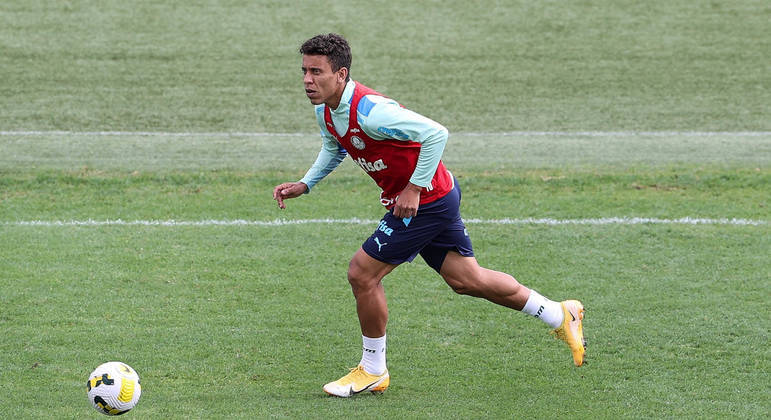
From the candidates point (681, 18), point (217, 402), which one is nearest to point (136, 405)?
point (217, 402)

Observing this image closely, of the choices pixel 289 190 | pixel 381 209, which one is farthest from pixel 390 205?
pixel 381 209

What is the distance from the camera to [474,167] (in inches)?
437

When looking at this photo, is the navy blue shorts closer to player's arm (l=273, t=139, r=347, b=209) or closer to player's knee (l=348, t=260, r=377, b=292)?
player's knee (l=348, t=260, r=377, b=292)

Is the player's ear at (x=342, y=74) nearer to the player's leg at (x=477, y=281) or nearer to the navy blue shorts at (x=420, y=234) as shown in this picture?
the navy blue shorts at (x=420, y=234)

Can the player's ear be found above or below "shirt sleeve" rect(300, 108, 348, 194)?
above

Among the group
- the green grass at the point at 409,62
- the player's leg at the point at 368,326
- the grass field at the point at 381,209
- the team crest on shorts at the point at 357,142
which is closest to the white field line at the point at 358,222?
the grass field at the point at 381,209

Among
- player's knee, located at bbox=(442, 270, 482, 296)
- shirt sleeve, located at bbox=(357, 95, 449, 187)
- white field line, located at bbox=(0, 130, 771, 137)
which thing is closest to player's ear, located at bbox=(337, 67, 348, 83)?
shirt sleeve, located at bbox=(357, 95, 449, 187)

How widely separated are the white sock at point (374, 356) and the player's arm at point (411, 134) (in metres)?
0.87

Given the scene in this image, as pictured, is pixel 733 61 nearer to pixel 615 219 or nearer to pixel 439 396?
pixel 615 219

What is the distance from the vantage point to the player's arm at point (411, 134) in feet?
16.9

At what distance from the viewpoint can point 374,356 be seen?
5.63 metres

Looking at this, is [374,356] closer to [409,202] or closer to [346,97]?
[409,202]

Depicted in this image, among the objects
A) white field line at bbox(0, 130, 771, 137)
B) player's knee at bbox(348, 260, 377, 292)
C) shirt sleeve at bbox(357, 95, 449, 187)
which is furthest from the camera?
white field line at bbox(0, 130, 771, 137)

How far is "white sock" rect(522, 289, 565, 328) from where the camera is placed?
19.1ft
